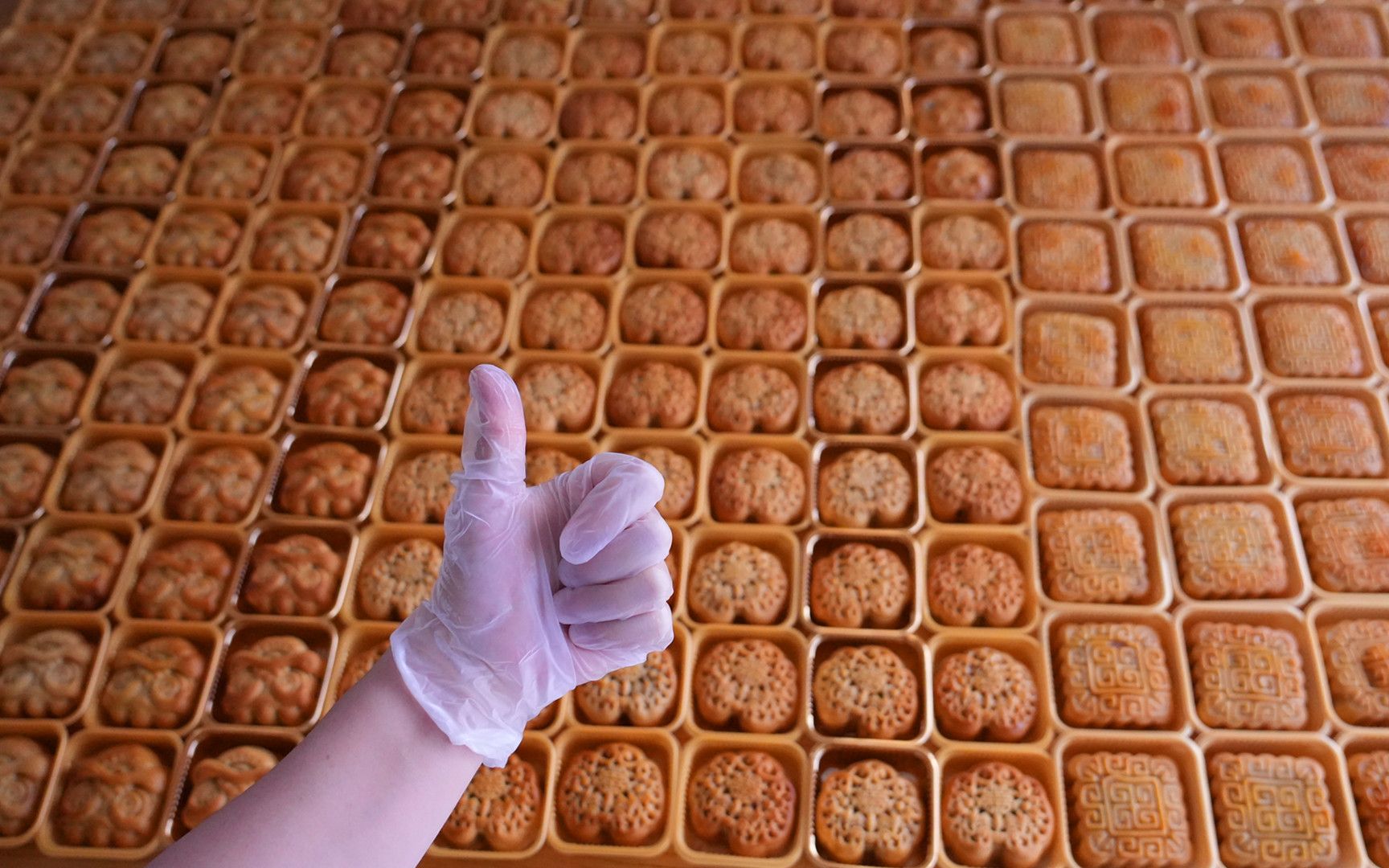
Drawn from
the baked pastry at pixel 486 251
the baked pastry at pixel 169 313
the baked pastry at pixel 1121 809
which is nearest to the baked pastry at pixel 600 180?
the baked pastry at pixel 486 251

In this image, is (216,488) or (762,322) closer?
(216,488)

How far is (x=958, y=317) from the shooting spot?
2268 millimetres

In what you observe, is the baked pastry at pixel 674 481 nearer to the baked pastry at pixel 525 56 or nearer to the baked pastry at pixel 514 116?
the baked pastry at pixel 514 116

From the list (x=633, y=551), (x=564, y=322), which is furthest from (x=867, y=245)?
(x=633, y=551)

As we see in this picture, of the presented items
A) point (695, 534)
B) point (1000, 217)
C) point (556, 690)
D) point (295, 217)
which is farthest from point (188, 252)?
point (1000, 217)

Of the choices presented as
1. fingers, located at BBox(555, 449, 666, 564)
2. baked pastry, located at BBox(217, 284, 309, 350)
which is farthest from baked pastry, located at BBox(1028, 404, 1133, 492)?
baked pastry, located at BBox(217, 284, 309, 350)

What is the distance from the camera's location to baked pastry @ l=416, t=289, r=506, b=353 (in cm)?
230

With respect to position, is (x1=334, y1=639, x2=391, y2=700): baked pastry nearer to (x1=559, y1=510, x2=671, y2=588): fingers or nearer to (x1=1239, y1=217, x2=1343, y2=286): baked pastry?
(x1=559, y1=510, x2=671, y2=588): fingers

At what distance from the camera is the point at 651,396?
2.20 m

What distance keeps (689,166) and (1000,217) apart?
2.55ft

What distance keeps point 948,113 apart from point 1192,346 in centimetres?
85

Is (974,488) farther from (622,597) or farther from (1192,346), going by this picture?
(622,597)

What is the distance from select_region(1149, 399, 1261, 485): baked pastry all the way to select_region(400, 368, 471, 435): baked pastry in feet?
4.96

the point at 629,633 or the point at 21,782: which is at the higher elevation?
the point at 629,633
